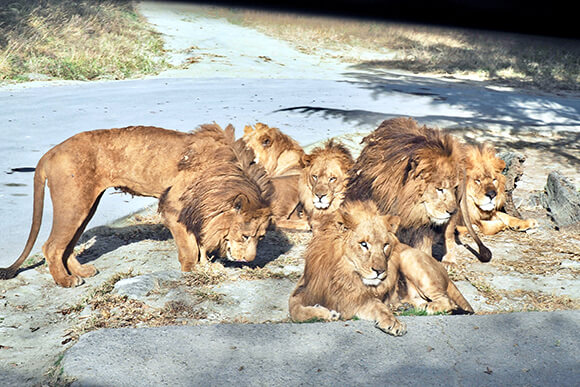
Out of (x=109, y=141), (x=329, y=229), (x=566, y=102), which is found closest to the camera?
(x=329, y=229)

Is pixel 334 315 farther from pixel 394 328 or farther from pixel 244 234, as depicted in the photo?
pixel 244 234

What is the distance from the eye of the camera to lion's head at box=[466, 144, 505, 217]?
24.3 ft

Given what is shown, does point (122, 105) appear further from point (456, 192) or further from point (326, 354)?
point (326, 354)

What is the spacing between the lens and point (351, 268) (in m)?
4.74

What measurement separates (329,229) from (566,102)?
16.1 m

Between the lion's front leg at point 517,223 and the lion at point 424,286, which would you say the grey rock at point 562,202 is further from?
the lion at point 424,286

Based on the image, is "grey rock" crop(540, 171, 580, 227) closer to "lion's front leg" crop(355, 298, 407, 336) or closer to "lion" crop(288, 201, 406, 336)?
"lion" crop(288, 201, 406, 336)

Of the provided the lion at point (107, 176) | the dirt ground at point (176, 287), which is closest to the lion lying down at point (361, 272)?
the dirt ground at point (176, 287)

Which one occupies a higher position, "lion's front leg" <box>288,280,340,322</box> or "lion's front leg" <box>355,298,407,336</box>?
"lion's front leg" <box>355,298,407,336</box>

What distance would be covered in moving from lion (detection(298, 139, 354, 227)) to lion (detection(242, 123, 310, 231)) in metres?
0.63

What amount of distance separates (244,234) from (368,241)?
1.68 m

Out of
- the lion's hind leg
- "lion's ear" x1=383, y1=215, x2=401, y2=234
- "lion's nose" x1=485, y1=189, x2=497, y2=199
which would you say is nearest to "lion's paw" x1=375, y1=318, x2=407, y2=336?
"lion's ear" x1=383, y1=215, x2=401, y2=234

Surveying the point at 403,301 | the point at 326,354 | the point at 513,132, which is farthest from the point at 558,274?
the point at 513,132

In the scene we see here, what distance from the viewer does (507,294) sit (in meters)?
6.04
